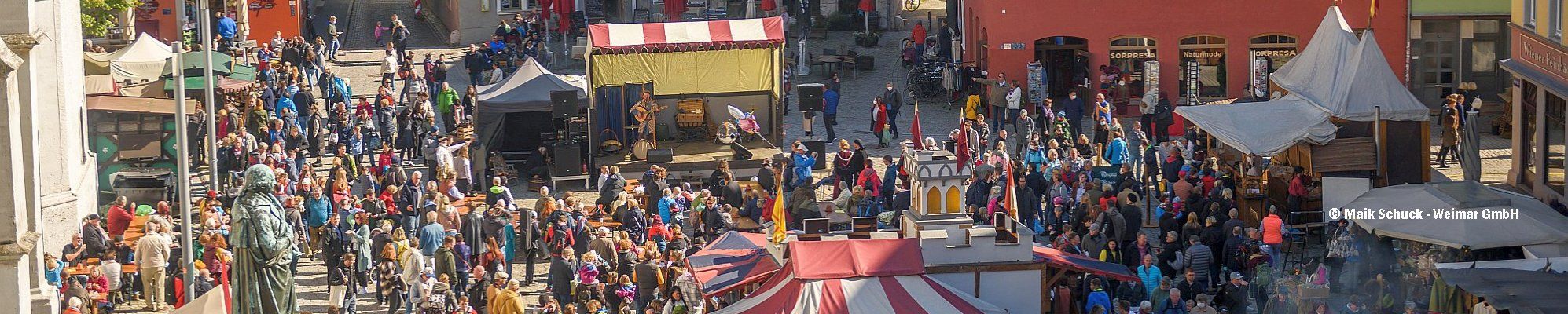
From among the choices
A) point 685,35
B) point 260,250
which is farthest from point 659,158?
point 260,250

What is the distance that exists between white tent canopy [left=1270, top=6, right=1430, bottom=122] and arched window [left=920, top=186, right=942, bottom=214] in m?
8.14

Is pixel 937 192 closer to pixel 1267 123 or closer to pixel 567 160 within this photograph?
pixel 1267 123

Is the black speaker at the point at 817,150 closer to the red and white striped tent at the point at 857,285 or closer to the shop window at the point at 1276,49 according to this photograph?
the shop window at the point at 1276,49

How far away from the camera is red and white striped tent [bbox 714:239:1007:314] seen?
2150cm

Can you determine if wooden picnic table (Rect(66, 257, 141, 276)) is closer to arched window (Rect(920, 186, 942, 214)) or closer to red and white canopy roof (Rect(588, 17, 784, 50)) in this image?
arched window (Rect(920, 186, 942, 214))

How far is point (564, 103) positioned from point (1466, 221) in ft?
48.2

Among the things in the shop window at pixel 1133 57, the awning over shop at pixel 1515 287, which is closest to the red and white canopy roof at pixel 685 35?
the shop window at pixel 1133 57

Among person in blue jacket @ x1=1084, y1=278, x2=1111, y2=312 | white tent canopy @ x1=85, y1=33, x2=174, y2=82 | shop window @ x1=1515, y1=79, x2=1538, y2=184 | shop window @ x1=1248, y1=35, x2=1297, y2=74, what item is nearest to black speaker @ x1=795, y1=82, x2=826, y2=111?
shop window @ x1=1248, y1=35, x2=1297, y2=74

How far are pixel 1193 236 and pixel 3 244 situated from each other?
13.1 metres

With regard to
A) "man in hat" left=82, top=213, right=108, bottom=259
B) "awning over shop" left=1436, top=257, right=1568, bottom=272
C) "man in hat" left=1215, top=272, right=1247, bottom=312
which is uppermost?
"man in hat" left=82, top=213, right=108, bottom=259

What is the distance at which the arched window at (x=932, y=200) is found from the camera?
77.9 feet

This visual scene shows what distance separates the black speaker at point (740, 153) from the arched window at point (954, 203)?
11.6 metres

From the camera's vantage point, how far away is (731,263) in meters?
24.0

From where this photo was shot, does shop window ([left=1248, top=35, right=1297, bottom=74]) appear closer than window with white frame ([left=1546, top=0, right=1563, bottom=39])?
No
